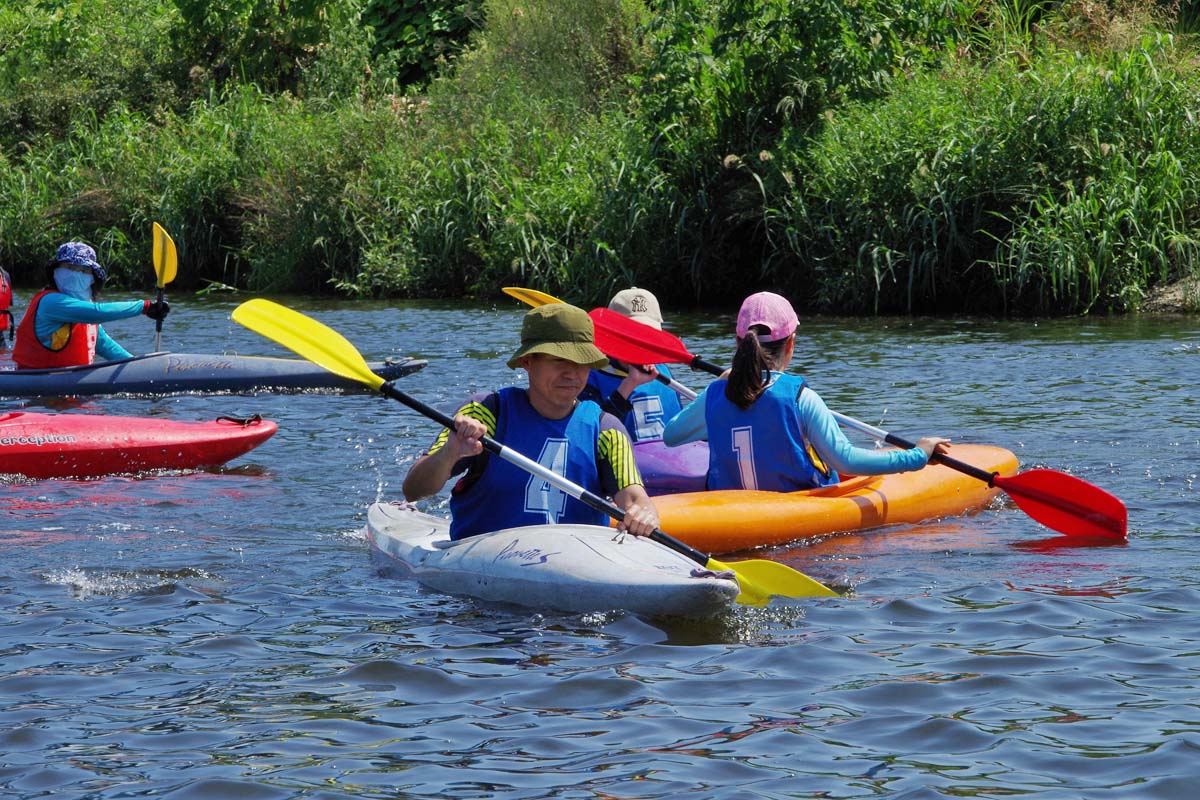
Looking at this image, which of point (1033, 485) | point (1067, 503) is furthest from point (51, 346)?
point (1067, 503)

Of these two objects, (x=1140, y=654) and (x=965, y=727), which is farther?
(x=1140, y=654)

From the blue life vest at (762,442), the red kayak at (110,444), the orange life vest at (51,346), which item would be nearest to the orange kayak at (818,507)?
the blue life vest at (762,442)

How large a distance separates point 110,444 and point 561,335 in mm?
3565

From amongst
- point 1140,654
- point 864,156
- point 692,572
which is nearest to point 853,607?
point 692,572

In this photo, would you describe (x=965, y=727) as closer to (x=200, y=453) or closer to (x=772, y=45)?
(x=200, y=453)

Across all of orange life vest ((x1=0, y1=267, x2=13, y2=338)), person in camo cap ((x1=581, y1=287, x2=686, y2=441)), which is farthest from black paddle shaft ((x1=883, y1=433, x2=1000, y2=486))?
orange life vest ((x1=0, y1=267, x2=13, y2=338))

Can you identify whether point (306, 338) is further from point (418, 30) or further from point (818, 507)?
point (418, 30)

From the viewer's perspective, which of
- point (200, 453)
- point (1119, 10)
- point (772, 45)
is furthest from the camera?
point (1119, 10)

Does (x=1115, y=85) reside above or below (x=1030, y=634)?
above

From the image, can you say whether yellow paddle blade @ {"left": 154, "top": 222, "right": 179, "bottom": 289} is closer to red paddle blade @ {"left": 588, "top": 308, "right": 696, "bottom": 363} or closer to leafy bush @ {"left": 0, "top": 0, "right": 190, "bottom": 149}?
red paddle blade @ {"left": 588, "top": 308, "right": 696, "bottom": 363}

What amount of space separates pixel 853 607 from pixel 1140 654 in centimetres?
86

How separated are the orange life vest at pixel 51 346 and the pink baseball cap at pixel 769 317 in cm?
530

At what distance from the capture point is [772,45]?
13.2 metres

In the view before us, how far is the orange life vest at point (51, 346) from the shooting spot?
29.8 ft
